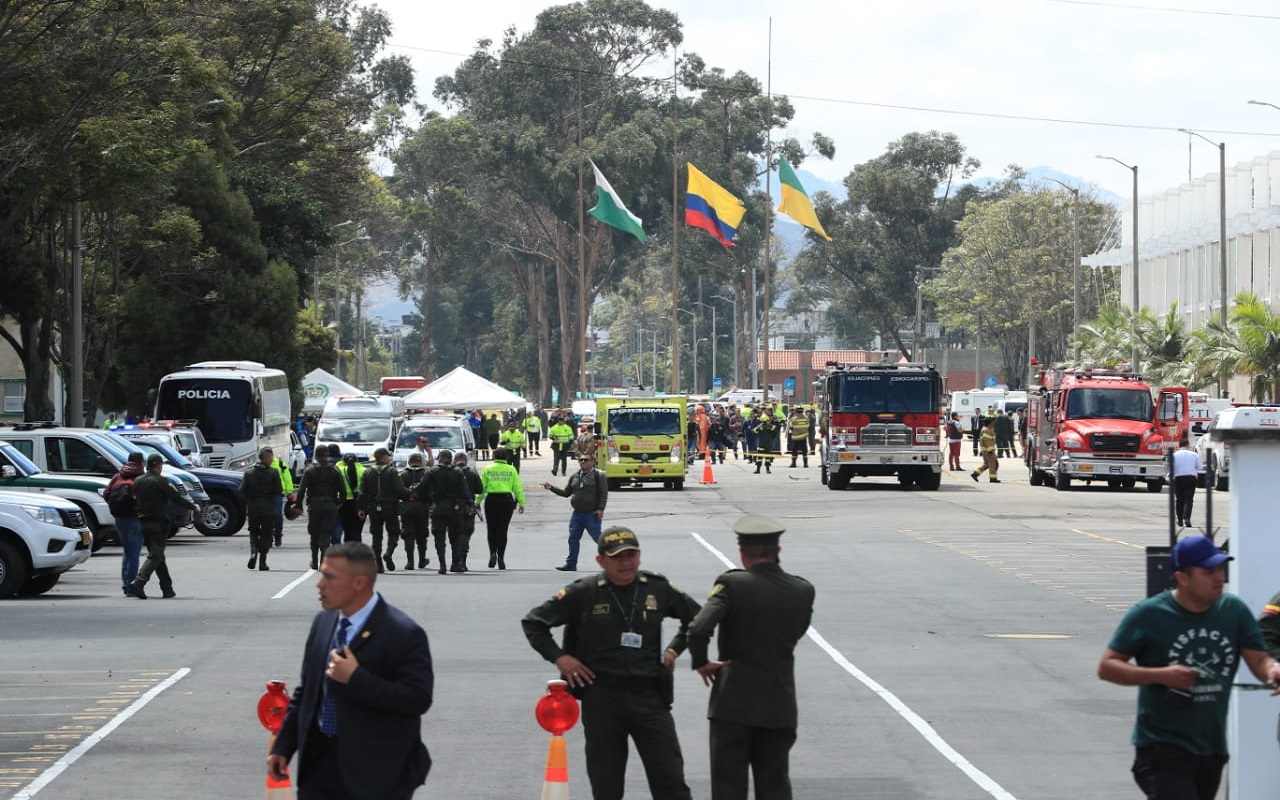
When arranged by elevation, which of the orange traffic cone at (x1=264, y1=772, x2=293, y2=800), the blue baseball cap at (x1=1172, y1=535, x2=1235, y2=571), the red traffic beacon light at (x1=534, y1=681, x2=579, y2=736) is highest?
the blue baseball cap at (x1=1172, y1=535, x2=1235, y2=571)

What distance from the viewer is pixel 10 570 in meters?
22.3

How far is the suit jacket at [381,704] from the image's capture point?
7.00 m

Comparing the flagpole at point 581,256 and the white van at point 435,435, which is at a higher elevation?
the flagpole at point 581,256

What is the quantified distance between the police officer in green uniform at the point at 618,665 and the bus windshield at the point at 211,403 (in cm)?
3577

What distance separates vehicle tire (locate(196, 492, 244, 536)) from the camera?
3406 cm

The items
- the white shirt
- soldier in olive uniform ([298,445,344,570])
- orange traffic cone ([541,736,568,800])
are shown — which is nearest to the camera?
orange traffic cone ([541,736,568,800])

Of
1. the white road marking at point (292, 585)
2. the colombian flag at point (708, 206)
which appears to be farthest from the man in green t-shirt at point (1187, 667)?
the colombian flag at point (708, 206)

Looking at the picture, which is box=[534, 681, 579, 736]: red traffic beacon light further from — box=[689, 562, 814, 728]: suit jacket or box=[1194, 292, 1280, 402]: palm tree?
box=[1194, 292, 1280, 402]: palm tree

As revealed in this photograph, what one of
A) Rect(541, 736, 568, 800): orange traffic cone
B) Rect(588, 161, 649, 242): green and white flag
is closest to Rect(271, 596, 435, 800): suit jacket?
Rect(541, 736, 568, 800): orange traffic cone

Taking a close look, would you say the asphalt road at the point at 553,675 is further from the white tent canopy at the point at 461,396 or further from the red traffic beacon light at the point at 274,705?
the white tent canopy at the point at 461,396

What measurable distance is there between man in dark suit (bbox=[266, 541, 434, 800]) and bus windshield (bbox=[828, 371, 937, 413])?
39213 millimetres

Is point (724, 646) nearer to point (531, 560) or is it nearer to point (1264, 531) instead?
point (1264, 531)

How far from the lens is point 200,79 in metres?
37.0

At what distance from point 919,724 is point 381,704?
6921 mm
